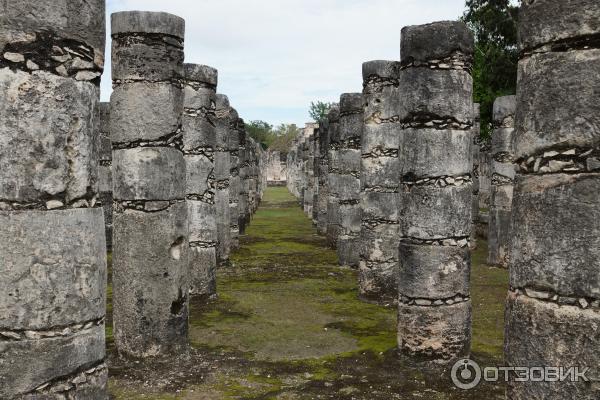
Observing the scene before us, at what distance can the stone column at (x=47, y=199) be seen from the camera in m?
3.56

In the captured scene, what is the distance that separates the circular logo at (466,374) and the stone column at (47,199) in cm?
408

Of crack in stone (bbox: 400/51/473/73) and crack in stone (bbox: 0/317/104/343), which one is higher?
crack in stone (bbox: 400/51/473/73)

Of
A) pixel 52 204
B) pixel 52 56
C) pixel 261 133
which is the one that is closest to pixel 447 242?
pixel 52 204

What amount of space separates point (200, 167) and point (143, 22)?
3.62m

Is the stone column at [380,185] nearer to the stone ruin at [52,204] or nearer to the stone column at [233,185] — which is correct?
the stone column at [233,185]

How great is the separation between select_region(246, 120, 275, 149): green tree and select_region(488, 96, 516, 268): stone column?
184 feet

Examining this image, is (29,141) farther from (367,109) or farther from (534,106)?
(367,109)

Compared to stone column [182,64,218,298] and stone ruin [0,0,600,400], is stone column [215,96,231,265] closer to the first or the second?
stone ruin [0,0,600,400]

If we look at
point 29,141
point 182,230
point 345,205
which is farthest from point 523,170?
point 345,205

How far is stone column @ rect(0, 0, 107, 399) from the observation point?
3.56m

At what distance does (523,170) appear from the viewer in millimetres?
3922

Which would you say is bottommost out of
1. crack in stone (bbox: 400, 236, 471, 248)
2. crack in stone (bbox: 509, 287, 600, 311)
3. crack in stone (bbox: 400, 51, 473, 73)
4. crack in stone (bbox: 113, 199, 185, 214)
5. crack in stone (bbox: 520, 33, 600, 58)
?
crack in stone (bbox: 400, 236, 471, 248)

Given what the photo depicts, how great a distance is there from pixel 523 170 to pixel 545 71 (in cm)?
64

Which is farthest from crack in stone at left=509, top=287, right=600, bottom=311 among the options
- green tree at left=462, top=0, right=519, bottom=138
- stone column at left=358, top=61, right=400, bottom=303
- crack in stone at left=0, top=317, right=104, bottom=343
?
green tree at left=462, top=0, right=519, bottom=138
